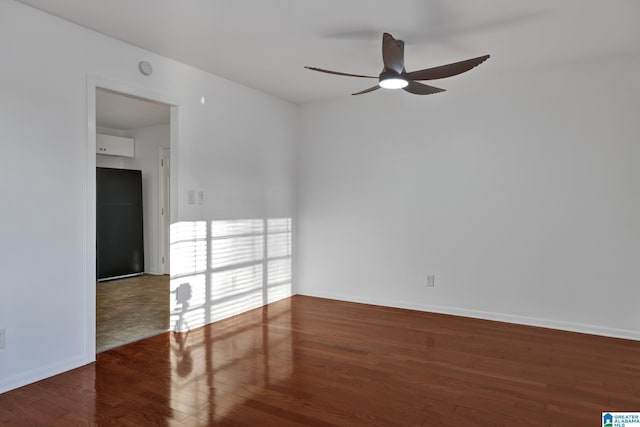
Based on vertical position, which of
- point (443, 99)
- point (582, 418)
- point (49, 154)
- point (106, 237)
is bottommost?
point (582, 418)

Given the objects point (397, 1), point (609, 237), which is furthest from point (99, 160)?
point (609, 237)

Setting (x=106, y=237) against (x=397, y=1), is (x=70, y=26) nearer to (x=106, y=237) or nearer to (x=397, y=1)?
(x=397, y=1)

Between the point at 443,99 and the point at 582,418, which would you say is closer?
the point at 582,418

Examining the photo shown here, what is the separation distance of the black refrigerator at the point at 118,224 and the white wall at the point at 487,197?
3.02 metres

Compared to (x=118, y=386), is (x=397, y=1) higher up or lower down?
higher up

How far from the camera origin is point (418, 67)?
4066 millimetres

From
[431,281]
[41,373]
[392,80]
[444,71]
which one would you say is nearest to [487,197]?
[431,281]

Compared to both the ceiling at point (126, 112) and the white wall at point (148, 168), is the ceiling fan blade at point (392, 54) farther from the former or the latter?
the white wall at point (148, 168)

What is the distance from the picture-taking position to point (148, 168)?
7051 millimetres

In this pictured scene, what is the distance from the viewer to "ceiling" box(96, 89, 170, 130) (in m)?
5.11

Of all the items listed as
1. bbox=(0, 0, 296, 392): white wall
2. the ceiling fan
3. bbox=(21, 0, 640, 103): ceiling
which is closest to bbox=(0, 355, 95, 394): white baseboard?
bbox=(0, 0, 296, 392): white wall

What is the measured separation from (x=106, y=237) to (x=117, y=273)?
0.58m

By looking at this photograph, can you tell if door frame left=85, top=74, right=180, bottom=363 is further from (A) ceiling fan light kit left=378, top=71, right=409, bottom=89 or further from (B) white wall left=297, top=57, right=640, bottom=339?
(B) white wall left=297, top=57, right=640, bottom=339

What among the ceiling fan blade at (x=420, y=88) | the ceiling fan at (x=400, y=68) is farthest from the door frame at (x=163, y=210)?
the ceiling fan blade at (x=420, y=88)
